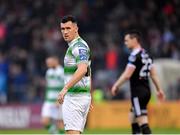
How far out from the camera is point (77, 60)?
1104cm

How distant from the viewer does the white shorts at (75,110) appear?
11.1m

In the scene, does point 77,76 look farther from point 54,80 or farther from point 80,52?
point 54,80

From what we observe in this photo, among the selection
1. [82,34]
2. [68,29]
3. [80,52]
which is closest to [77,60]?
[80,52]

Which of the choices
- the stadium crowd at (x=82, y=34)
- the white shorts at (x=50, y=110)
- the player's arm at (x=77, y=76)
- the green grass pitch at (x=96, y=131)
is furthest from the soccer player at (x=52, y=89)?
the player's arm at (x=77, y=76)

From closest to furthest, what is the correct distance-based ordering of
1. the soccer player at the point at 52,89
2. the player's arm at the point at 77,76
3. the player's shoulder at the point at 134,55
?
the player's arm at the point at 77,76 < the player's shoulder at the point at 134,55 < the soccer player at the point at 52,89

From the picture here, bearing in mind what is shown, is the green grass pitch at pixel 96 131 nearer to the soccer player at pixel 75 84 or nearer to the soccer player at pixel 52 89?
the soccer player at pixel 52 89

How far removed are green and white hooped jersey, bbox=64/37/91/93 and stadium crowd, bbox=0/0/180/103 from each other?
1375 centimetres

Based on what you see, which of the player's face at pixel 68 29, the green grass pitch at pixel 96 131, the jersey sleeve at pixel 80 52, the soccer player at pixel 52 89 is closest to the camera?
the jersey sleeve at pixel 80 52

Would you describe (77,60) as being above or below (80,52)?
below

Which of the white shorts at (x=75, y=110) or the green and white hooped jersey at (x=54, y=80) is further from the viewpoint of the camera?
the green and white hooped jersey at (x=54, y=80)

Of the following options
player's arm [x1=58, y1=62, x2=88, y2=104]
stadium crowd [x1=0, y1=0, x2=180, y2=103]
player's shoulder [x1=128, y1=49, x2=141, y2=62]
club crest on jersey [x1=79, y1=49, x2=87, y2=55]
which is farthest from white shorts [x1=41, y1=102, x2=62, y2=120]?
player's arm [x1=58, y1=62, x2=88, y2=104]

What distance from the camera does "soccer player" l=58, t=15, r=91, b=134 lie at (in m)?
11.1

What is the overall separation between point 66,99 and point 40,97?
14.4 m

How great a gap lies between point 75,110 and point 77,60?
79cm
